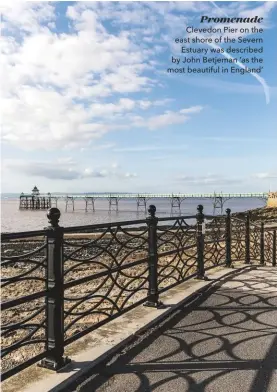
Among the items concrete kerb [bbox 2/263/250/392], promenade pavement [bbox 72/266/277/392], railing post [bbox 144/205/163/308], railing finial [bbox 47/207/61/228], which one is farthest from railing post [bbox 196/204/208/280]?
railing finial [bbox 47/207/61/228]

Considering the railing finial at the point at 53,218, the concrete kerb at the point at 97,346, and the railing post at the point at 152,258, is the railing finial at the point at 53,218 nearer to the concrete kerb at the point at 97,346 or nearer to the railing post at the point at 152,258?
the concrete kerb at the point at 97,346

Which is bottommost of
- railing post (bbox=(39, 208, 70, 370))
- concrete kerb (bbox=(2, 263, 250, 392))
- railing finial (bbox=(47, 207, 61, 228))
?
concrete kerb (bbox=(2, 263, 250, 392))

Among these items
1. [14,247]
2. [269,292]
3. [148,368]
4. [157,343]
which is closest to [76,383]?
[148,368]

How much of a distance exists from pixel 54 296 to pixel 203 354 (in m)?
1.51

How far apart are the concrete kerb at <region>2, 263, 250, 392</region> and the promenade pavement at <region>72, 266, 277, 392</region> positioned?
10 centimetres

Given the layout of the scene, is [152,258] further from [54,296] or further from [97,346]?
[54,296]

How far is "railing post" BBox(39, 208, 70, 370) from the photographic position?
10.8ft

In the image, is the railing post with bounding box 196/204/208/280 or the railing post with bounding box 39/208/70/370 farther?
the railing post with bounding box 196/204/208/280

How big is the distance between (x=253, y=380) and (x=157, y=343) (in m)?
1.11

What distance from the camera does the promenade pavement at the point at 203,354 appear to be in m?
3.07

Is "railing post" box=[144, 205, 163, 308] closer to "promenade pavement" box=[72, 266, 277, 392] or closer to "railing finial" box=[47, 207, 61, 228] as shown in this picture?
"promenade pavement" box=[72, 266, 277, 392]

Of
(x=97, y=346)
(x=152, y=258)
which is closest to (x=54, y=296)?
(x=97, y=346)

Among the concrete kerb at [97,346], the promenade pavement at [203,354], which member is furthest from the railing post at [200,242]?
the promenade pavement at [203,354]

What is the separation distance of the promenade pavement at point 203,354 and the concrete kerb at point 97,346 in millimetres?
101
